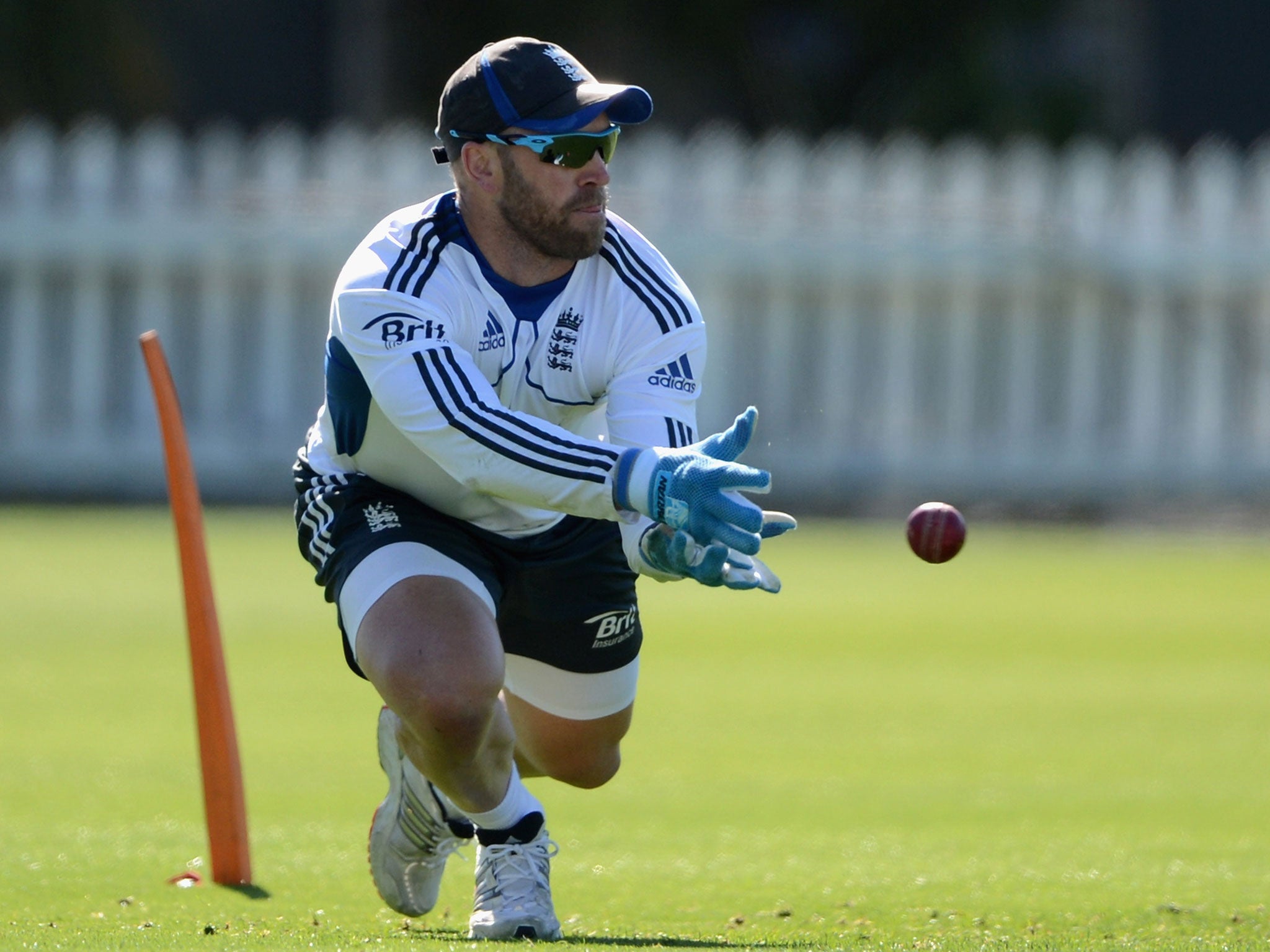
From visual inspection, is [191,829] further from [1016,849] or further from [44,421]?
[44,421]

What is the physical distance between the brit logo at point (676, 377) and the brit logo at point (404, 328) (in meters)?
0.54

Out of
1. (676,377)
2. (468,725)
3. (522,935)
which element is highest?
(676,377)

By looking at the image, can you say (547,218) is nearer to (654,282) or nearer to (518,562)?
(654,282)

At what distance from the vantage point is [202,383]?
1548cm

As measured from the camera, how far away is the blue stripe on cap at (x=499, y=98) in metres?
4.62

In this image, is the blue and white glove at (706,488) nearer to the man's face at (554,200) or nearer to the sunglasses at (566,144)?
the man's face at (554,200)

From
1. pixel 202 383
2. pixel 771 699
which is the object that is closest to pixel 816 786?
pixel 771 699

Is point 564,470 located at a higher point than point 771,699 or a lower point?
higher

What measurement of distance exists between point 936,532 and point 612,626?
91 centimetres

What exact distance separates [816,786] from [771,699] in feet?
6.07

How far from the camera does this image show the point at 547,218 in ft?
15.4

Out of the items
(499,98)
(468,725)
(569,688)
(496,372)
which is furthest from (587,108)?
(569,688)

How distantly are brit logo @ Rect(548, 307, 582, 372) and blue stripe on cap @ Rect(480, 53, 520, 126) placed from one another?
47 centimetres

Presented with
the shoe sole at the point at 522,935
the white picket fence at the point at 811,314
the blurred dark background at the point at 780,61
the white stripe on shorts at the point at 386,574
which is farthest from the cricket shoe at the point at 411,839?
the blurred dark background at the point at 780,61
